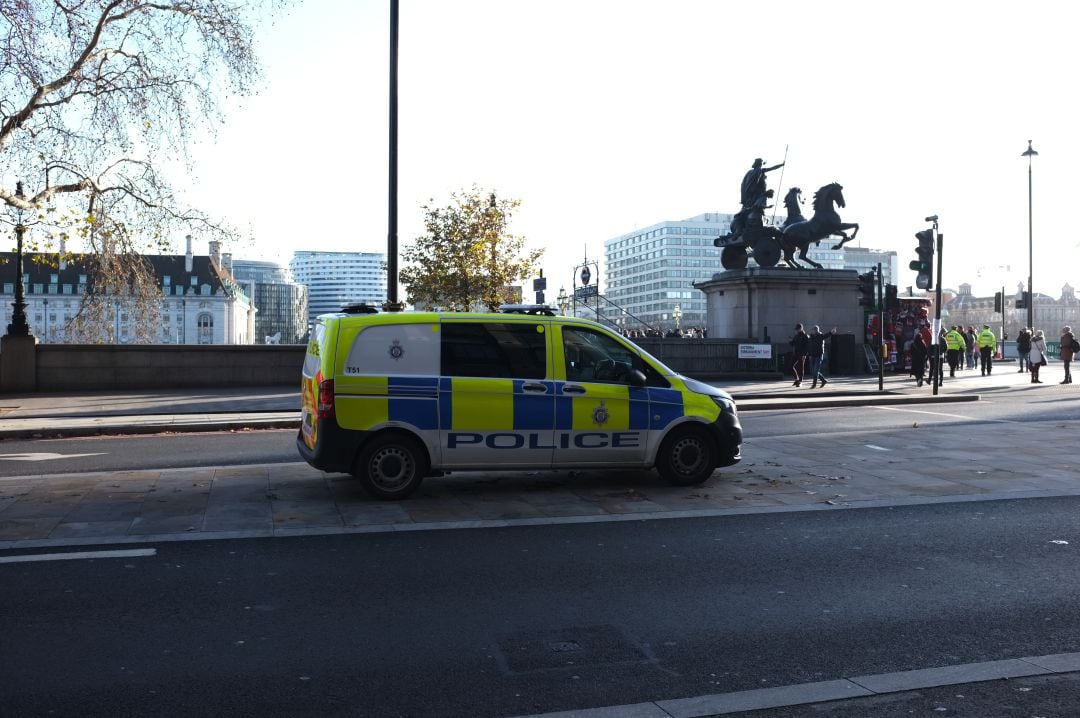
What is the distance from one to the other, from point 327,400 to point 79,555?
96.9 inches

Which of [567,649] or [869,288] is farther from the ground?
[869,288]

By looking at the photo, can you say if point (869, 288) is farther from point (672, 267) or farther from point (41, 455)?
point (672, 267)

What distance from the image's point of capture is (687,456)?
9367 mm

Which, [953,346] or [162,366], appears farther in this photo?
[953,346]

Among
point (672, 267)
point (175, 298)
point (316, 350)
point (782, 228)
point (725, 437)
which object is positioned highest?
point (672, 267)

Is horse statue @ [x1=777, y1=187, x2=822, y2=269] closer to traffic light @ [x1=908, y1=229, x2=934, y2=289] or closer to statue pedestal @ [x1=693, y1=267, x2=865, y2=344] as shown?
statue pedestal @ [x1=693, y1=267, x2=865, y2=344]

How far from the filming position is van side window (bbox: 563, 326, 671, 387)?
29.4 feet

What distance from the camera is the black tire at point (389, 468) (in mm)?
8469

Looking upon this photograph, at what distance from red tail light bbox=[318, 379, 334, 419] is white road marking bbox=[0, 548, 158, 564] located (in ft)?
6.71

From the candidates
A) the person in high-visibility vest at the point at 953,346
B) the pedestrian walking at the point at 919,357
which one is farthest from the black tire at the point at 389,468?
the person in high-visibility vest at the point at 953,346

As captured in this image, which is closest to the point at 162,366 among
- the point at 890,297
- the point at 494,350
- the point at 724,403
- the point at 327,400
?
the point at 327,400

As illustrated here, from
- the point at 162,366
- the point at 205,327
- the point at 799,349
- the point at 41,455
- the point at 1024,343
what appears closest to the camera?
the point at 41,455

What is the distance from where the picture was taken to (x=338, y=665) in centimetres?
447

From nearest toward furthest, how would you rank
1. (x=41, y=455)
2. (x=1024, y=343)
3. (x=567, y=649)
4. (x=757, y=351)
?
(x=567, y=649), (x=41, y=455), (x=757, y=351), (x=1024, y=343)
